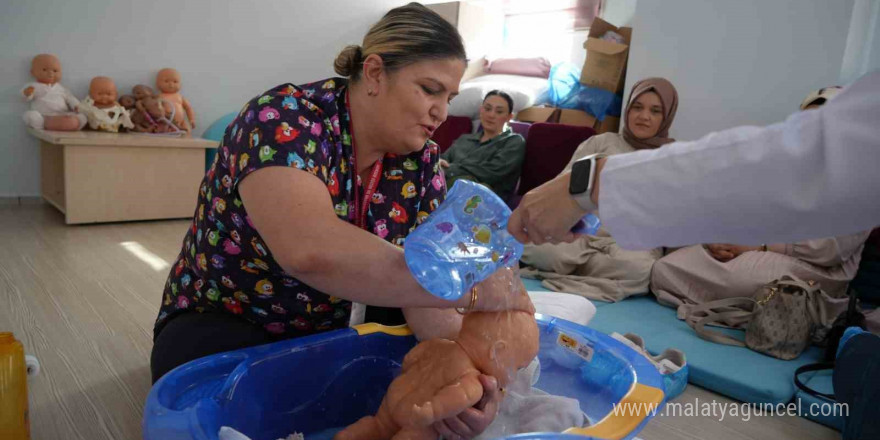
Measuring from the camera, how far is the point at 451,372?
115 centimetres

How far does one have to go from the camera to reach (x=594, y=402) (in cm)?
143

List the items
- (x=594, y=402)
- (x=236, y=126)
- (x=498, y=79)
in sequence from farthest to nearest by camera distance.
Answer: (x=498, y=79) → (x=594, y=402) → (x=236, y=126)

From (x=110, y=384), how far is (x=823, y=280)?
8.61 feet

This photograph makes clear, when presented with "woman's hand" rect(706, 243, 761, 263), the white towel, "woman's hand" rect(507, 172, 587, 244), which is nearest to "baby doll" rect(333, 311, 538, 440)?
"woman's hand" rect(507, 172, 587, 244)

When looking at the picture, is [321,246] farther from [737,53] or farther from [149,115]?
[149,115]

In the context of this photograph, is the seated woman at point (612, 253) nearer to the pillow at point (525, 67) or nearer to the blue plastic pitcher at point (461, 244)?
the blue plastic pitcher at point (461, 244)

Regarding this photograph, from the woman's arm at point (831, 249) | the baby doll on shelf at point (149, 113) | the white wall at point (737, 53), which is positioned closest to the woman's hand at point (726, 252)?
the woman's arm at point (831, 249)

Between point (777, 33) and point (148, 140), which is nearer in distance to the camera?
point (777, 33)

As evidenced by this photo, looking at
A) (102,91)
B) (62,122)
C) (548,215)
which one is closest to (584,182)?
(548,215)

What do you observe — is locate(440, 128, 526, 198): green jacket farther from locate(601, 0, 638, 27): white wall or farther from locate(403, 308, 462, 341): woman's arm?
locate(403, 308, 462, 341): woman's arm

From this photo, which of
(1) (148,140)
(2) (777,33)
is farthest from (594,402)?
(1) (148,140)

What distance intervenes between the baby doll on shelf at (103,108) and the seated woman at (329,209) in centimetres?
316

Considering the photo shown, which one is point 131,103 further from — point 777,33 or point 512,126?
point 777,33

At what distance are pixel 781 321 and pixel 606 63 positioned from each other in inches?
86.3
